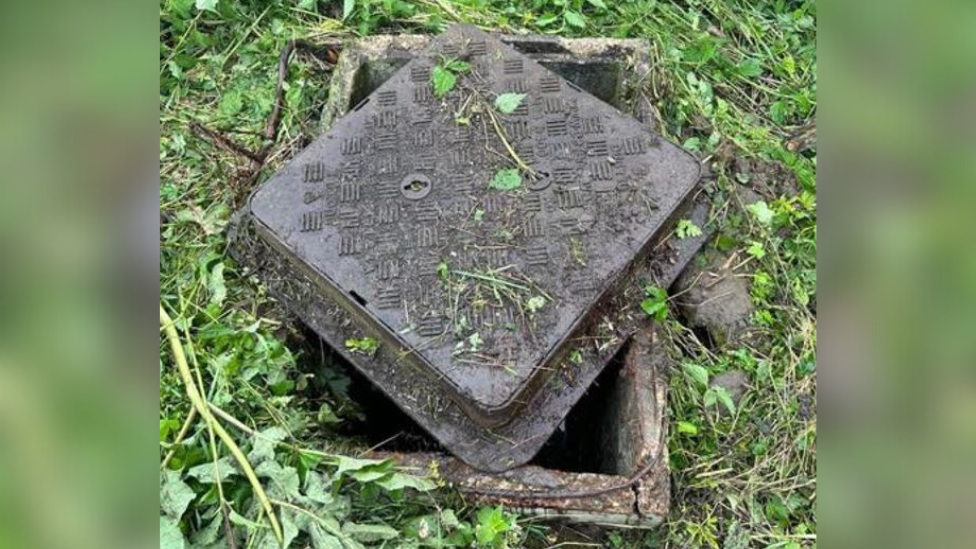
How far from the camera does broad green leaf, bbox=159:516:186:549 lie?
1519 mm

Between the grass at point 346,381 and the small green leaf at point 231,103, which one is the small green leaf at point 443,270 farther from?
the small green leaf at point 231,103

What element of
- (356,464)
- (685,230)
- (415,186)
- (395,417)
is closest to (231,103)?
(415,186)

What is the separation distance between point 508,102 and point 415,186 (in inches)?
15.4

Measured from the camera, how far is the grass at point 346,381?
1731 mm

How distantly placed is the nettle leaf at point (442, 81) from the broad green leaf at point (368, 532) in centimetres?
122

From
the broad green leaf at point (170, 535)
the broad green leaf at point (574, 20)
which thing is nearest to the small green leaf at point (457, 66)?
the broad green leaf at point (574, 20)

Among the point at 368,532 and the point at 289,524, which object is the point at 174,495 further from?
the point at 368,532

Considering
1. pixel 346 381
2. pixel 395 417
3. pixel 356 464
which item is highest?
pixel 356 464

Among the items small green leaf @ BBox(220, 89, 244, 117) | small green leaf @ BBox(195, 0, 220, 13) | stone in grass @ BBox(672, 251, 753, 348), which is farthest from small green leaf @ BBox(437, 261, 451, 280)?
small green leaf @ BBox(195, 0, 220, 13)

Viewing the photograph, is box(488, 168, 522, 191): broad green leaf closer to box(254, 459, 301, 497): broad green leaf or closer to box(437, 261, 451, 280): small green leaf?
box(437, 261, 451, 280): small green leaf

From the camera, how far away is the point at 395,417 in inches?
85.9
